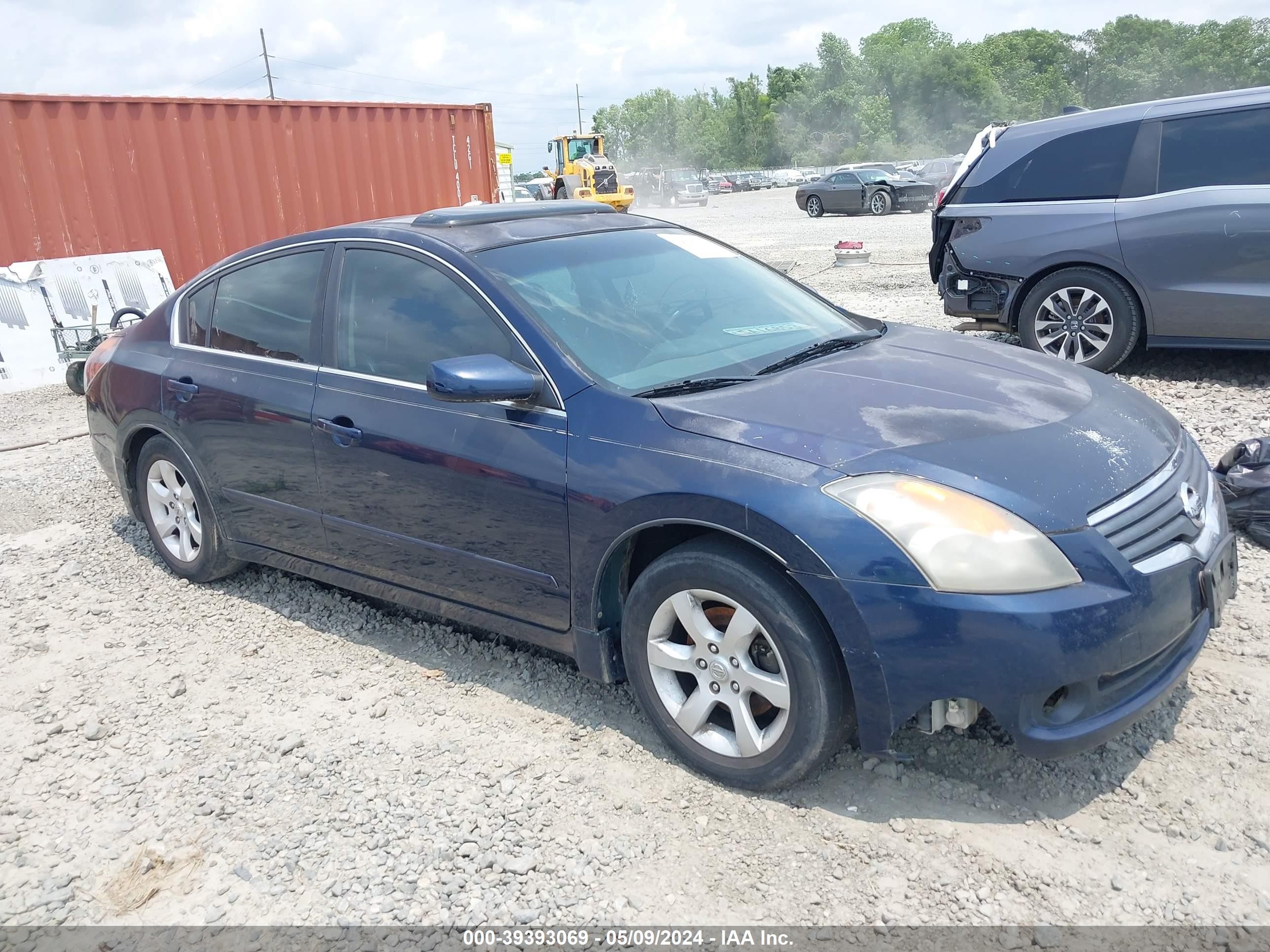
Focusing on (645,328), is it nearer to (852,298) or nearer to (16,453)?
(16,453)

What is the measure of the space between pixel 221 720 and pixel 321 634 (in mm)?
689

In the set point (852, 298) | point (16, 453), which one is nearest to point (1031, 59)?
point (852, 298)

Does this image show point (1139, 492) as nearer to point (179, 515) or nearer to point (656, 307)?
point (656, 307)

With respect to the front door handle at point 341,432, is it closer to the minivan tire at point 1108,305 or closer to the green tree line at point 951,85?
the minivan tire at point 1108,305

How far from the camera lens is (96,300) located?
32.3ft

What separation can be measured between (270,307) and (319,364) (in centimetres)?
52

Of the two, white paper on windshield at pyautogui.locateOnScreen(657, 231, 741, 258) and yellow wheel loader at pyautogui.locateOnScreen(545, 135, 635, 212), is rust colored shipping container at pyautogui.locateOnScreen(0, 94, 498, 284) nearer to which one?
white paper on windshield at pyautogui.locateOnScreen(657, 231, 741, 258)

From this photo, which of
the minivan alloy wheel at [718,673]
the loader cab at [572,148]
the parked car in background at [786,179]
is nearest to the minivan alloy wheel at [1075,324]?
the minivan alloy wheel at [718,673]

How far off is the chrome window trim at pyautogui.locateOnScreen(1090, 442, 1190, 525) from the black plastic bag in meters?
1.50

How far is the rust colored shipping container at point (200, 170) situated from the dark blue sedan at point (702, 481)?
623 centimetres

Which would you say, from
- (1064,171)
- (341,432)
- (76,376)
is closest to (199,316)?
(341,432)

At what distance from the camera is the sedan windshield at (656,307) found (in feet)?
10.6

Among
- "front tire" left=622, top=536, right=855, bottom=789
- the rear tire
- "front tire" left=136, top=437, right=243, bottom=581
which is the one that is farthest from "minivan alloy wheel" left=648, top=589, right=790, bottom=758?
the rear tire

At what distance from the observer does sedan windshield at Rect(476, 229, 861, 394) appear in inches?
128
